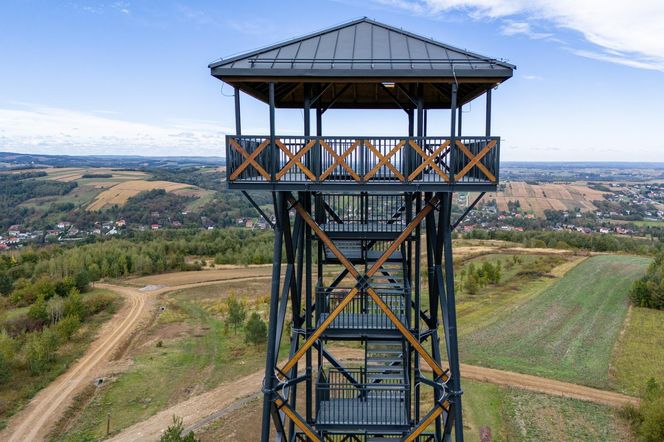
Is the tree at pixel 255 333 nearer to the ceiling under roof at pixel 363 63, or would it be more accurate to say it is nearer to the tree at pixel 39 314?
the tree at pixel 39 314

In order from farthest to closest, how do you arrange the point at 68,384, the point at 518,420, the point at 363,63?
the point at 68,384
the point at 518,420
the point at 363,63

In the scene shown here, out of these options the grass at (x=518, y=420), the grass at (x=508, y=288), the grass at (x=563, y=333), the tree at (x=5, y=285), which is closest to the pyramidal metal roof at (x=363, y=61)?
the grass at (x=518, y=420)

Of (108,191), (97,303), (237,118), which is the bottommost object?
(97,303)

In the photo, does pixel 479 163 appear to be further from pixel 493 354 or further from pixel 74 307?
pixel 74 307

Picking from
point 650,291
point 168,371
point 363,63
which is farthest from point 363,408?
point 650,291

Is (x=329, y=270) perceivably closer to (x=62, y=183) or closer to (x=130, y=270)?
Result: (x=130, y=270)

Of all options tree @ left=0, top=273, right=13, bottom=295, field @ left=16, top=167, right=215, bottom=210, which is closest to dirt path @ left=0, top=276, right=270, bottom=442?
tree @ left=0, top=273, right=13, bottom=295

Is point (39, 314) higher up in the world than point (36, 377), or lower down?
higher up
